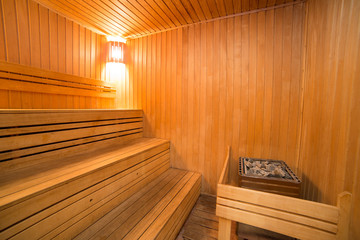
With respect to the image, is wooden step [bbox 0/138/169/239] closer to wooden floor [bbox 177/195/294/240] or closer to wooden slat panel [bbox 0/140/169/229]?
wooden slat panel [bbox 0/140/169/229]

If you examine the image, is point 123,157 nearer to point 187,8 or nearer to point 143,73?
point 143,73

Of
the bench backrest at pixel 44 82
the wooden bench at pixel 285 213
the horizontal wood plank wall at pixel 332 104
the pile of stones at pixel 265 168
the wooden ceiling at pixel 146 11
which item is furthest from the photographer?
the wooden ceiling at pixel 146 11

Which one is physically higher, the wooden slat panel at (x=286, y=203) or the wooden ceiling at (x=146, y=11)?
the wooden ceiling at (x=146, y=11)

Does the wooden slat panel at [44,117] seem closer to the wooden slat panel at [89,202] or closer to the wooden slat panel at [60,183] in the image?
the wooden slat panel at [60,183]

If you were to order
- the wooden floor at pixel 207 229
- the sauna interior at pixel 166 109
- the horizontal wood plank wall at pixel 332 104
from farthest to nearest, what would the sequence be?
the wooden floor at pixel 207 229 < the sauna interior at pixel 166 109 < the horizontal wood plank wall at pixel 332 104

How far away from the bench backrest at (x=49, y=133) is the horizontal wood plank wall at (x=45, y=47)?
789 millimetres

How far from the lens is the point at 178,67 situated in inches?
109

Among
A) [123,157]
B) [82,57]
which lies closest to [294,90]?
[123,157]

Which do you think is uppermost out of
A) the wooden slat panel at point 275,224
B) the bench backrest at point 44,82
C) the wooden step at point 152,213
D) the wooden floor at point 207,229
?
the bench backrest at point 44,82

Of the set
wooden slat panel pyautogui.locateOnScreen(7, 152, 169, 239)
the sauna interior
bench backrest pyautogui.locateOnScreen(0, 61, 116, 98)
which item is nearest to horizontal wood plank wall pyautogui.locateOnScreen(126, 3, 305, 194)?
the sauna interior

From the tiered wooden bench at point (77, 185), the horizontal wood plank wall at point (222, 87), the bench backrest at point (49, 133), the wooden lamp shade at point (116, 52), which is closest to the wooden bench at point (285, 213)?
the tiered wooden bench at point (77, 185)

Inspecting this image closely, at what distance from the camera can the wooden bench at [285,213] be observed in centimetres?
88

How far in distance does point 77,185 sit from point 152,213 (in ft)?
2.45

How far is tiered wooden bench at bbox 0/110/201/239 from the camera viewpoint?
1075mm
